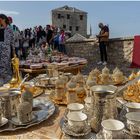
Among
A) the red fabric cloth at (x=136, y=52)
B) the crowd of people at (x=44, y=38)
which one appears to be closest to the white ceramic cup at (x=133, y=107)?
the red fabric cloth at (x=136, y=52)

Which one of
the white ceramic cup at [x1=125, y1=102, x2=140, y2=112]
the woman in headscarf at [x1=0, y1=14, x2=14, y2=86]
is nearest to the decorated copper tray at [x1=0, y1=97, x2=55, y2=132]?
the white ceramic cup at [x1=125, y1=102, x2=140, y2=112]

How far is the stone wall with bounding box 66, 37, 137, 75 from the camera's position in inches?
298

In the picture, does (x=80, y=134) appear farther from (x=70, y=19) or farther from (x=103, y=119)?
(x=70, y=19)

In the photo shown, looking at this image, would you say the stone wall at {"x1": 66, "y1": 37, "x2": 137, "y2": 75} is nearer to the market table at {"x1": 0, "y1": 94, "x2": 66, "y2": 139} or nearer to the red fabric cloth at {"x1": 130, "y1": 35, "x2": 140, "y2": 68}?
the red fabric cloth at {"x1": 130, "y1": 35, "x2": 140, "y2": 68}

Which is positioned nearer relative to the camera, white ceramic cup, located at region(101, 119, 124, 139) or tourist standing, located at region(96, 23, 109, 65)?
white ceramic cup, located at region(101, 119, 124, 139)

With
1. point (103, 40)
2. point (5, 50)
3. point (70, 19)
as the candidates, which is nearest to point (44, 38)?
point (103, 40)

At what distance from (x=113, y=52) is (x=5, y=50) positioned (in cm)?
452

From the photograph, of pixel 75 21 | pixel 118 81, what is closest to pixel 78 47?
pixel 118 81

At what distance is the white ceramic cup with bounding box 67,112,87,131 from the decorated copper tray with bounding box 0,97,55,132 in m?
0.27

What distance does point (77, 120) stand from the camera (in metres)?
1.45

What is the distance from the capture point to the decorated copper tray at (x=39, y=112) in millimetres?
1614

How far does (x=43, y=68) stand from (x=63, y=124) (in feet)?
9.34

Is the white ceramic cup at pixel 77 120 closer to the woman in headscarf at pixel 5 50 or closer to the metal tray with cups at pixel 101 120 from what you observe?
the metal tray with cups at pixel 101 120

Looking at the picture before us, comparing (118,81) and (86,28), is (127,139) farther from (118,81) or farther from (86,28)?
(86,28)
